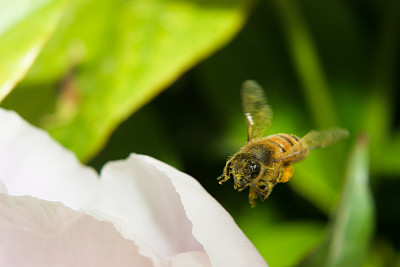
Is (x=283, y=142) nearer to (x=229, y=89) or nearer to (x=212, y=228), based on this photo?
(x=212, y=228)

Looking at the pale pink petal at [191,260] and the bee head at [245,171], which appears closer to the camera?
the pale pink petal at [191,260]

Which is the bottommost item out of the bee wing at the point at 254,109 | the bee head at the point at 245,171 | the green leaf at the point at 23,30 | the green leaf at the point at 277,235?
the green leaf at the point at 277,235

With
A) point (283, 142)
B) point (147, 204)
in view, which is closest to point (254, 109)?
point (283, 142)

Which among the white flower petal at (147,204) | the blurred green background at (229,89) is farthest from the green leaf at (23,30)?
the white flower petal at (147,204)

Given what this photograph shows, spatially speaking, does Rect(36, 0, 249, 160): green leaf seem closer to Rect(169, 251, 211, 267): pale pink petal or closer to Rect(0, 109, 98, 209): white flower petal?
Rect(0, 109, 98, 209): white flower petal

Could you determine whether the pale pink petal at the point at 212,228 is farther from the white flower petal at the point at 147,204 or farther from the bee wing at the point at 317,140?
the bee wing at the point at 317,140

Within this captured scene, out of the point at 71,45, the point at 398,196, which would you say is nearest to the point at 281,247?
the point at 398,196
